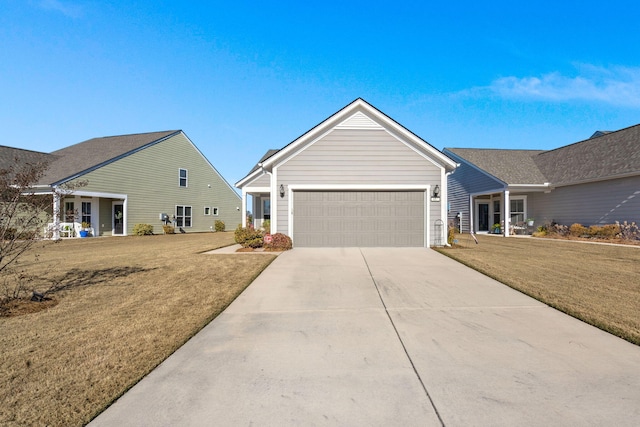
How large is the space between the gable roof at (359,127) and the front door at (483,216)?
13.7m

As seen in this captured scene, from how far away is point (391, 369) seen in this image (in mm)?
3098

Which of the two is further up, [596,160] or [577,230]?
[596,160]

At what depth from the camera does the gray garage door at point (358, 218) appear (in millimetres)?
11742

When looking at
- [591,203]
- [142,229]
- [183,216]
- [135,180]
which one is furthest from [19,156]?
[591,203]

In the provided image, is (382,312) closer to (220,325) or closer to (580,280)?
(220,325)

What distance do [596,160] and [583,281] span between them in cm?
1557

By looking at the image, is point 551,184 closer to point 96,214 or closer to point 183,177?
point 183,177

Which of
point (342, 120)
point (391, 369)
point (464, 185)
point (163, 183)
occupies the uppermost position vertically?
point (342, 120)

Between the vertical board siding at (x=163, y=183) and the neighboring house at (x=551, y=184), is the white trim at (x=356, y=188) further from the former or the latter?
the vertical board siding at (x=163, y=183)

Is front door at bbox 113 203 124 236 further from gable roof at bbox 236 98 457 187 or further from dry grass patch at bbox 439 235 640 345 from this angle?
dry grass patch at bbox 439 235 640 345

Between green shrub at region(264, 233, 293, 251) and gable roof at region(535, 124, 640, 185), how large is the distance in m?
16.2

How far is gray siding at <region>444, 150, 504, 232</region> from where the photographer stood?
20.8m

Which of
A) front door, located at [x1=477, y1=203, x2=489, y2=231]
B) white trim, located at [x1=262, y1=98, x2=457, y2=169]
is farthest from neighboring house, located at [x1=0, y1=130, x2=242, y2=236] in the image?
front door, located at [x1=477, y1=203, x2=489, y2=231]

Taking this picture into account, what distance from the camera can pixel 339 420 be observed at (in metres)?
2.36
